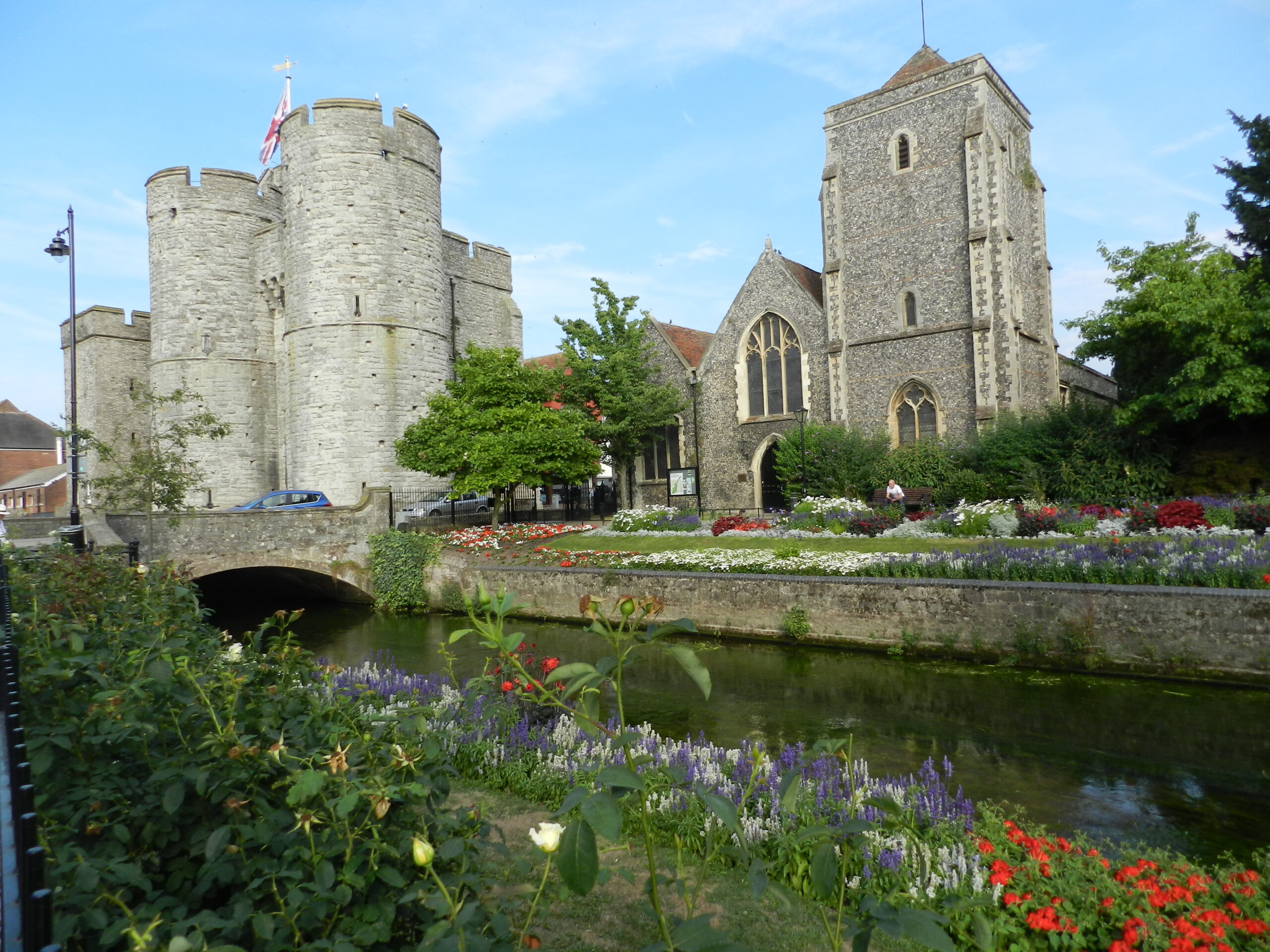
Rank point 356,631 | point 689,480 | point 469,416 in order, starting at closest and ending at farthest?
point 356,631 → point 469,416 → point 689,480

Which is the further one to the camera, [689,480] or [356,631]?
[689,480]

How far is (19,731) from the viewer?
6.80ft


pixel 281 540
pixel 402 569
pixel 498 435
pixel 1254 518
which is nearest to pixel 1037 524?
pixel 1254 518

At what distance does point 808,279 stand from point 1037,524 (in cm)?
1697

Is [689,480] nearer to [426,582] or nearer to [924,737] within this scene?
[426,582]

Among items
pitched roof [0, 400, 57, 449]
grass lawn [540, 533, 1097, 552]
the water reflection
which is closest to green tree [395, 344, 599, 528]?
grass lawn [540, 533, 1097, 552]

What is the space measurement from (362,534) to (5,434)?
2572 inches

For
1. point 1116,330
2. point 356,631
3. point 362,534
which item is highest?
point 1116,330

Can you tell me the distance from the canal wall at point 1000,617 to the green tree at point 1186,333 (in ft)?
38.3

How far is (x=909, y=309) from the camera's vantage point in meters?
25.7

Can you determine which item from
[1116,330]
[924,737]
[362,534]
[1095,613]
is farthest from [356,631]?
[1116,330]

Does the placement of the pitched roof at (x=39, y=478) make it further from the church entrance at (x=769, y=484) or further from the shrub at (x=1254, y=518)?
the shrub at (x=1254, y=518)

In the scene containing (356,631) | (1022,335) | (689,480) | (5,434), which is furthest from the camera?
(5,434)

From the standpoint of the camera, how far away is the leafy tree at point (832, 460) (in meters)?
24.0
